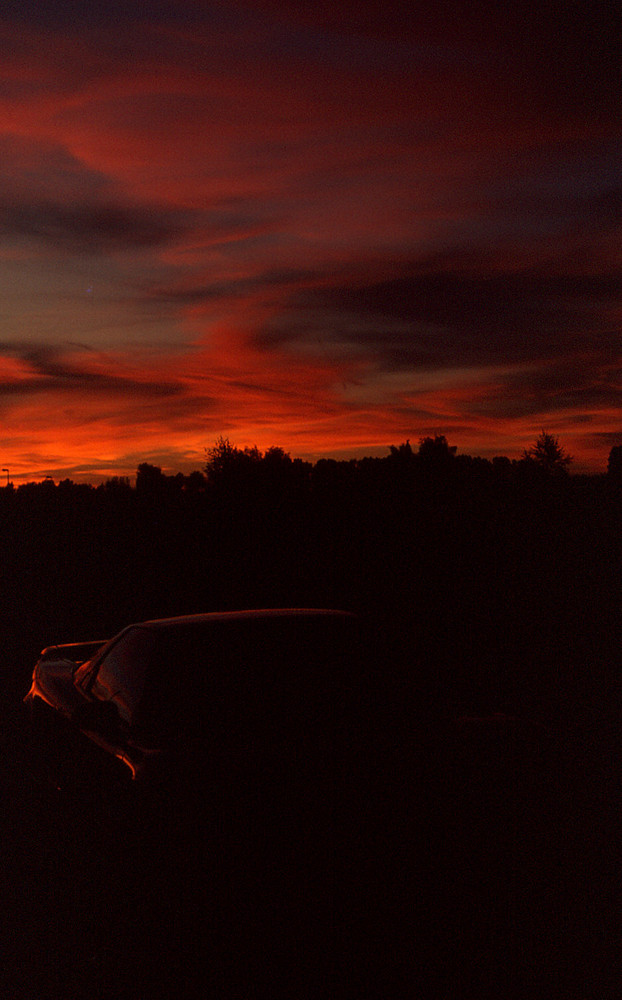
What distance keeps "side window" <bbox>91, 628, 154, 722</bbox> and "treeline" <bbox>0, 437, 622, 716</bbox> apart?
1222 mm

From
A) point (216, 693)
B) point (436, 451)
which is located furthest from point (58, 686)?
point (436, 451)

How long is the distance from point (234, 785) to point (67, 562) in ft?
85.8

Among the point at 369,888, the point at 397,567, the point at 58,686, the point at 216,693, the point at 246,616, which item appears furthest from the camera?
the point at 397,567

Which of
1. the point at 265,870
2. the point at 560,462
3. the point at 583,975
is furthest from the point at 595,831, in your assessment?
the point at 560,462

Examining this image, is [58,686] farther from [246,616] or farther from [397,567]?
[397,567]

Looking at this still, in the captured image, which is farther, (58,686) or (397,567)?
(397,567)

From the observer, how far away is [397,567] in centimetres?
2136

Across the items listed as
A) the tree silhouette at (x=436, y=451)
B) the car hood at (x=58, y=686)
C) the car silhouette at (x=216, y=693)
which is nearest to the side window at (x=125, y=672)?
the car silhouette at (x=216, y=693)

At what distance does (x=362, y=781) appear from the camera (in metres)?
3.27

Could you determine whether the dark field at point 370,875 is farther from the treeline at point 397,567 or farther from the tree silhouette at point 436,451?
the tree silhouette at point 436,451

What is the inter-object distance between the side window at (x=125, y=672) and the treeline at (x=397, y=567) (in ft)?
4.01

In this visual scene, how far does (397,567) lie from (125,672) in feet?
55.9

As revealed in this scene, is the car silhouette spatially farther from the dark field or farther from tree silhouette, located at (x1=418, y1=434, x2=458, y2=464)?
tree silhouette, located at (x1=418, y1=434, x2=458, y2=464)

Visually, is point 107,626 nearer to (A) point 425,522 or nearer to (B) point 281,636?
(A) point 425,522
